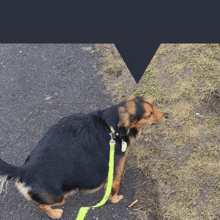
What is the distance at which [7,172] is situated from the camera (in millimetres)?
2791

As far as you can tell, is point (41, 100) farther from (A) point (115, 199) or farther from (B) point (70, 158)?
(A) point (115, 199)

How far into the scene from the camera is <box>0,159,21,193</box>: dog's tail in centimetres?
276

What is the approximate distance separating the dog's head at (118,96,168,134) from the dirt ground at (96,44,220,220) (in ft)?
3.58

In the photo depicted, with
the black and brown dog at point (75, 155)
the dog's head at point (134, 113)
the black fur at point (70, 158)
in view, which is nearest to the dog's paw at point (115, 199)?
the black and brown dog at point (75, 155)

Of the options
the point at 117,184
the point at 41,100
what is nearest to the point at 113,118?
the point at 117,184

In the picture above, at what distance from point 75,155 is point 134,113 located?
3.46ft

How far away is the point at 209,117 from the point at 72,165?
3.12 metres

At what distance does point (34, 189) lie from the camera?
2916mm

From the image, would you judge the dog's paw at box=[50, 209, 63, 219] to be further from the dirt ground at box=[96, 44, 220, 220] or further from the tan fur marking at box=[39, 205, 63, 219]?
the dirt ground at box=[96, 44, 220, 220]

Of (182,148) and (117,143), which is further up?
(117,143)

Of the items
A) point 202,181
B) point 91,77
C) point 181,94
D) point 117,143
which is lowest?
point 202,181

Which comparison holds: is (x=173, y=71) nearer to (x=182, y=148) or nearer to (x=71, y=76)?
(x=182, y=148)

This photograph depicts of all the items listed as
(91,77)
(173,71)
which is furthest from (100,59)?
(173,71)

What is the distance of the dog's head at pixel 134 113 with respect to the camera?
3166mm
